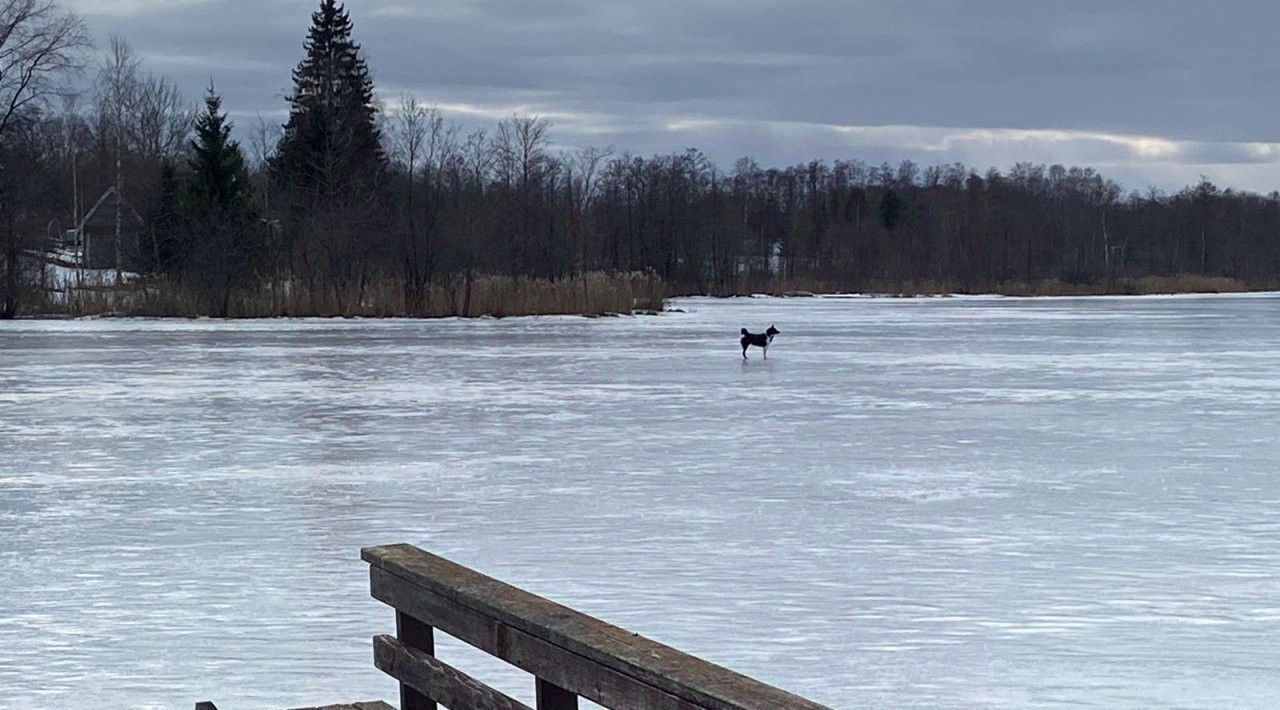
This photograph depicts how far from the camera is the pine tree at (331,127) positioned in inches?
1897

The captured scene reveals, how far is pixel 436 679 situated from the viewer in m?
2.91

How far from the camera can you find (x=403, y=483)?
9477 mm

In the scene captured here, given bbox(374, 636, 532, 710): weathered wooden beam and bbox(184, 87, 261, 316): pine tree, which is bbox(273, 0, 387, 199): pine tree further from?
bbox(374, 636, 532, 710): weathered wooden beam

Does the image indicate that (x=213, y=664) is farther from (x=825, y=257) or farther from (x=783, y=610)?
(x=825, y=257)

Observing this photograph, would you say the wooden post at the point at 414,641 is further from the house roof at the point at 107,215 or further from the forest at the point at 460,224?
the house roof at the point at 107,215

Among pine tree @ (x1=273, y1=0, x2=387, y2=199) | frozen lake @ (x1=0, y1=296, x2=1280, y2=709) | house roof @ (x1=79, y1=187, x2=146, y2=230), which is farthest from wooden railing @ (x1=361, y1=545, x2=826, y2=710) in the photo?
house roof @ (x1=79, y1=187, x2=146, y2=230)

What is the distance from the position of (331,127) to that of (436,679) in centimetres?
4953

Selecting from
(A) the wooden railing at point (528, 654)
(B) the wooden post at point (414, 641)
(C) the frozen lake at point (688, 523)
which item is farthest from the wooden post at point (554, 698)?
(C) the frozen lake at point (688, 523)

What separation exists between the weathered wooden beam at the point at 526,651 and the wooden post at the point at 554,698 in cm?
2

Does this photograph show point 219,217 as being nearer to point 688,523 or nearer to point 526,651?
point 688,523

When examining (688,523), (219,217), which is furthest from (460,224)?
(688,523)

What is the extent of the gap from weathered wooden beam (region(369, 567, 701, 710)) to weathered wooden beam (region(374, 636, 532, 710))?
7 centimetres

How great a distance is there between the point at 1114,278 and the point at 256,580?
223 ft

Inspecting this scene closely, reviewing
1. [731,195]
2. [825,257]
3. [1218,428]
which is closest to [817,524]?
[1218,428]
